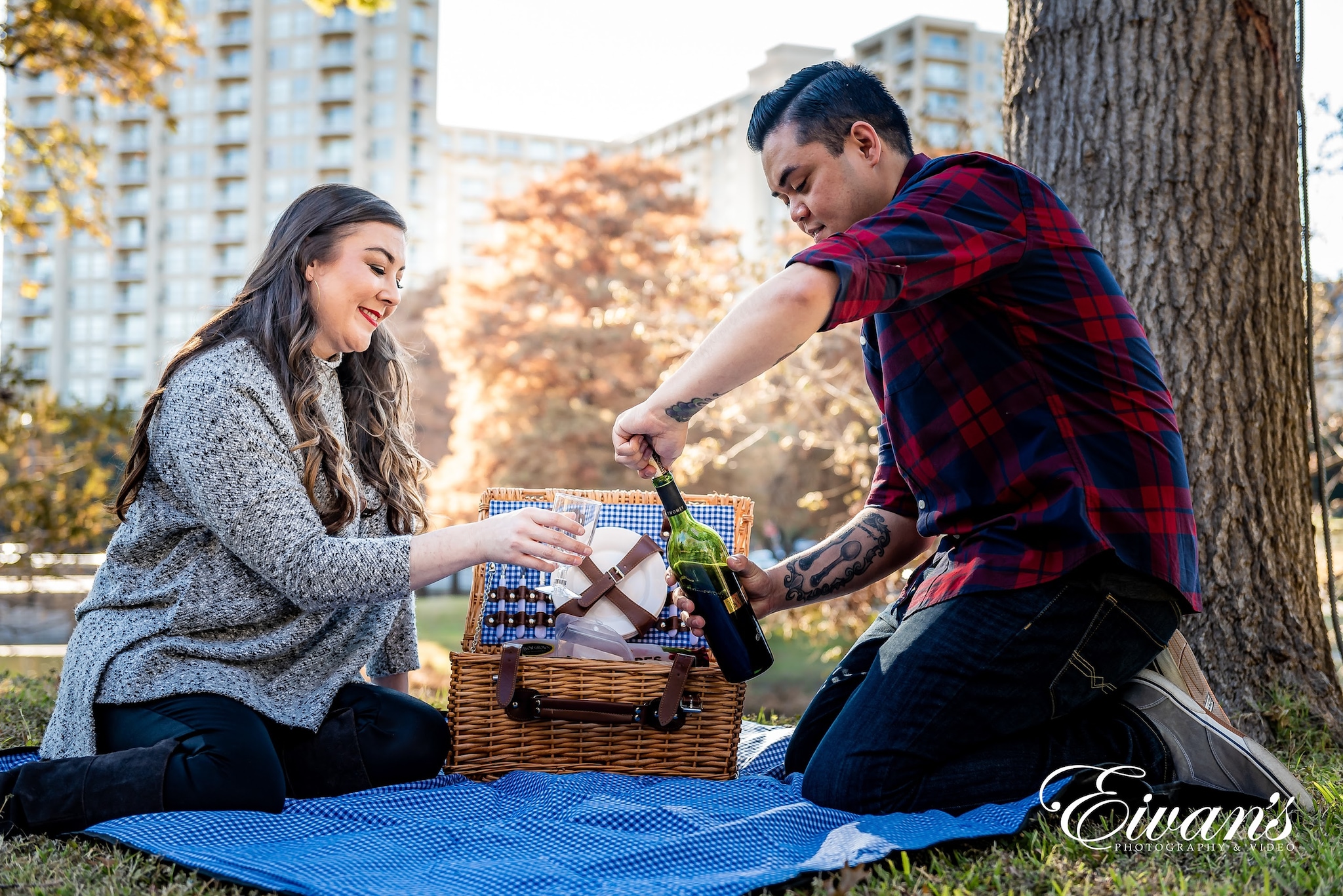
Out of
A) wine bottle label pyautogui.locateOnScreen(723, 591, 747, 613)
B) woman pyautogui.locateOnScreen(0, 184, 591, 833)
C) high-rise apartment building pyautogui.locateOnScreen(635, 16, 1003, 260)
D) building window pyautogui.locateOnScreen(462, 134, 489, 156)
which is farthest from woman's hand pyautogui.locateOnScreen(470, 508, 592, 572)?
building window pyautogui.locateOnScreen(462, 134, 489, 156)

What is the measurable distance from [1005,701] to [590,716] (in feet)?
3.12

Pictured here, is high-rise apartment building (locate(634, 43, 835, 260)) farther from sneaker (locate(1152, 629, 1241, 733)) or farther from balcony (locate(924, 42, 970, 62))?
sneaker (locate(1152, 629, 1241, 733))

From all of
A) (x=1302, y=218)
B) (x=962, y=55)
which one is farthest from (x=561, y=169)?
(x=962, y=55)

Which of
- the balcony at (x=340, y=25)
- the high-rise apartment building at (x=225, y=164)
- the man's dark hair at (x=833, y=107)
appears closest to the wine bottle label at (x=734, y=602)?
the man's dark hair at (x=833, y=107)

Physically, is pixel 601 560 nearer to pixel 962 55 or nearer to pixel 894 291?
pixel 894 291

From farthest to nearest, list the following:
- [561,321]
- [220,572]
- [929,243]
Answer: [561,321], [220,572], [929,243]

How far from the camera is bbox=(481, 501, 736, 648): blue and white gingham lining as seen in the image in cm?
286

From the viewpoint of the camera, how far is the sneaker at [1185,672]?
7.02 feet

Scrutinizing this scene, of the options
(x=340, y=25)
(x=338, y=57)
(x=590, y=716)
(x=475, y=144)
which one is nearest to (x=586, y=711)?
(x=590, y=716)

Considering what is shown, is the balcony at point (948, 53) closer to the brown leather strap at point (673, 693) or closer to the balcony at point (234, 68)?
the balcony at point (234, 68)

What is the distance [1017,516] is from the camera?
204cm

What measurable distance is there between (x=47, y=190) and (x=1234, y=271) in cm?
887

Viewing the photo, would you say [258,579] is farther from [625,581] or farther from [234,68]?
[234,68]

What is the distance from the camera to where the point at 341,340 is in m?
2.59
